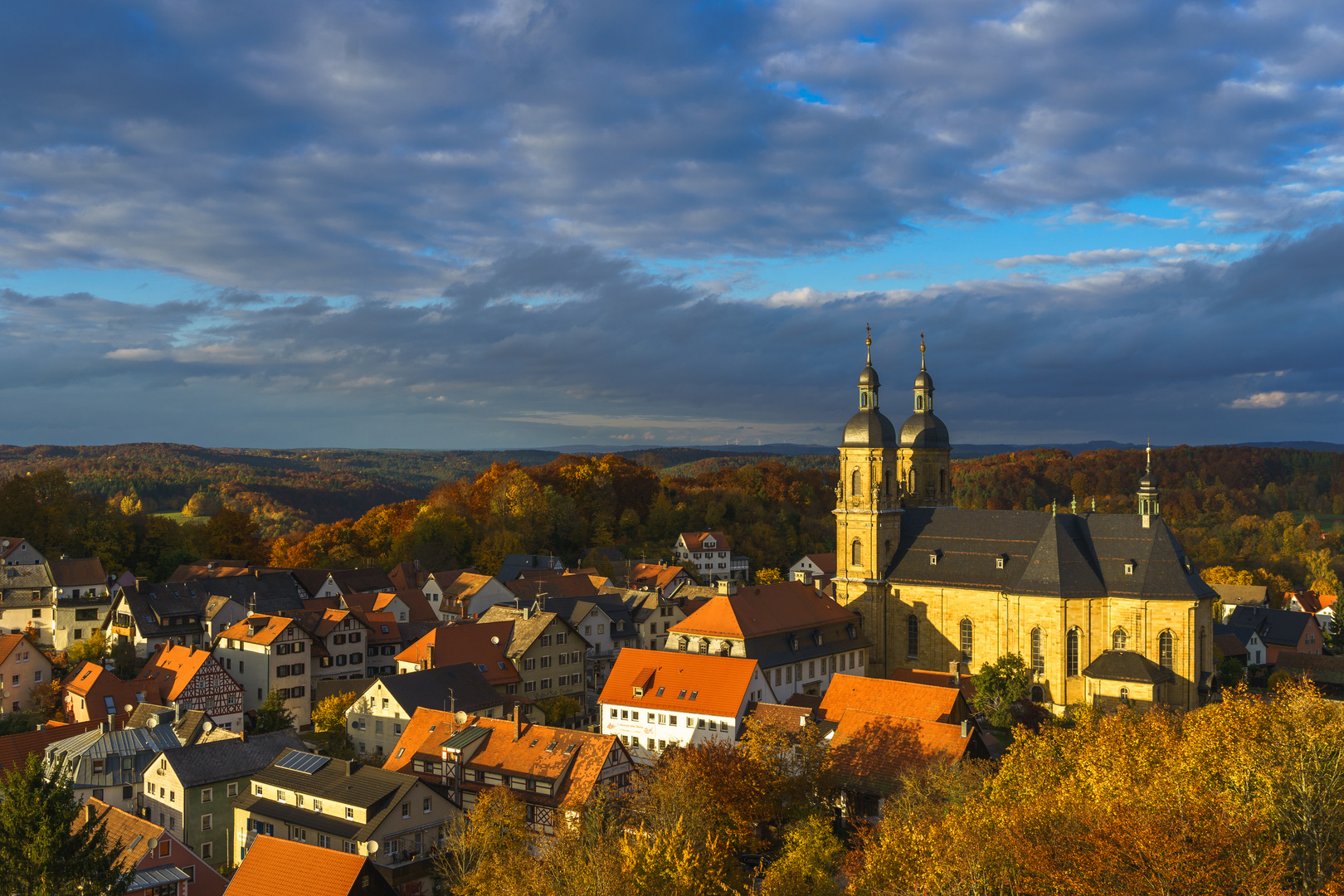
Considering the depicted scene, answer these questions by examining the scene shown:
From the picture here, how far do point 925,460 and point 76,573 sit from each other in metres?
A: 63.9

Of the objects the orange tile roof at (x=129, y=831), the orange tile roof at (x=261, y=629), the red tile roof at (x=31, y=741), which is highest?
the orange tile roof at (x=261, y=629)

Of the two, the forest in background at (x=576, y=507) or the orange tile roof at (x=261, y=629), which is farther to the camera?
the forest in background at (x=576, y=507)

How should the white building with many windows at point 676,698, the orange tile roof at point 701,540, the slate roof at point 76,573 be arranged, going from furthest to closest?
1. the orange tile roof at point 701,540
2. the slate roof at point 76,573
3. the white building with many windows at point 676,698

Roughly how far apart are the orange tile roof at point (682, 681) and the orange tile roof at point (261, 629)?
21.2 meters

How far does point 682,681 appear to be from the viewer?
51.7 metres

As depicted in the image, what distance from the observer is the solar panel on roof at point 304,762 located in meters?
40.8

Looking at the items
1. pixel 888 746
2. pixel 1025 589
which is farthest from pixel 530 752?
pixel 1025 589

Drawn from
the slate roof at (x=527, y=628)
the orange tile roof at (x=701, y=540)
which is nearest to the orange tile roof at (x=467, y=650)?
the slate roof at (x=527, y=628)

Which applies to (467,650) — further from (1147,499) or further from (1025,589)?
(1147,499)

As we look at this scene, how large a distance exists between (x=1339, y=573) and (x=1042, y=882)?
130047 millimetres

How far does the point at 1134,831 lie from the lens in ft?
70.2

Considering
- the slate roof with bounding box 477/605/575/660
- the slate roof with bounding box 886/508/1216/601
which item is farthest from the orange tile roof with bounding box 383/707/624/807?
the slate roof with bounding box 886/508/1216/601

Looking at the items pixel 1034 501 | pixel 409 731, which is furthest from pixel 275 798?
pixel 1034 501

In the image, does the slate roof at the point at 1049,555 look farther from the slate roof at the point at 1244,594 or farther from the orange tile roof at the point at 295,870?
the slate roof at the point at 1244,594
